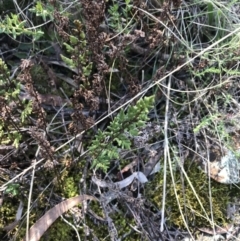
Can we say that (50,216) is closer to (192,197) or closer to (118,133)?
(118,133)

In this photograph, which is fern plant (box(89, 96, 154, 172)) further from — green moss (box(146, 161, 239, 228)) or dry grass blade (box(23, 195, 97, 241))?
green moss (box(146, 161, 239, 228))

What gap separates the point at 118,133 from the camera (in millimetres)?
1456

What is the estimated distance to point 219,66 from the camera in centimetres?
171

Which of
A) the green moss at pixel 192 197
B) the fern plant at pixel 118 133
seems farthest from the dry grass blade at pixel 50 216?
the green moss at pixel 192 197

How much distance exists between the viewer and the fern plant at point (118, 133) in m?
1.37

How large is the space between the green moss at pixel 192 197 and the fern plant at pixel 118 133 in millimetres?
260

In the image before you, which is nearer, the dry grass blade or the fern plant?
the fern plant

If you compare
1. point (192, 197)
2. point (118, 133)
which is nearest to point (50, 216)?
point (118, 133)

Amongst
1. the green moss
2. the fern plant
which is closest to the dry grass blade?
the fern plant

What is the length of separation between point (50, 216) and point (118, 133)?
0.36 meters

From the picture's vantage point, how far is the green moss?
163cm

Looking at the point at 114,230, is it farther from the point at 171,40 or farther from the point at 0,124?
the point at 171,40

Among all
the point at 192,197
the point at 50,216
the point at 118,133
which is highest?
the point at 118,133

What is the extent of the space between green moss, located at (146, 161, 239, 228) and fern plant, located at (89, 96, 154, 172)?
0.26m
